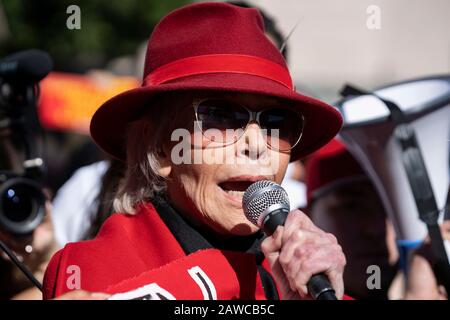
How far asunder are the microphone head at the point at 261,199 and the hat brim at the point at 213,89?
0.28 metres

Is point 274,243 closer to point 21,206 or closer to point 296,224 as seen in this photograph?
point 296,224

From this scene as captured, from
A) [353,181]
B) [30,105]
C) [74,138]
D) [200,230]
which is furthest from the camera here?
[74,138]

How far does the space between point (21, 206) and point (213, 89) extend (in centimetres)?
118

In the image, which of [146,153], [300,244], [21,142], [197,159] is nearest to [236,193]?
[197,159]

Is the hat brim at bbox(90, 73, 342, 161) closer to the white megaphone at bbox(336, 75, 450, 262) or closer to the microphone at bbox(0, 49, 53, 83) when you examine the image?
the white megaphone at bbox(336, 75, 450, 262)

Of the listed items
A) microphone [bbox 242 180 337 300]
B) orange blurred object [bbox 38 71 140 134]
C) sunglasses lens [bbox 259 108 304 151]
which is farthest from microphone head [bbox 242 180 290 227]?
orange blurred object [bbox 38 71 140 134]

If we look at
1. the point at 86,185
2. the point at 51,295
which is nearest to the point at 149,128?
the point at 51,295

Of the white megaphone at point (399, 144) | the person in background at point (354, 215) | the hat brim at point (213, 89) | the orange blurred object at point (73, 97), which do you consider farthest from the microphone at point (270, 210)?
the orange blurred object at point (73, 97)

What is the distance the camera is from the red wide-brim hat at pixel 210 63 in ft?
6.89

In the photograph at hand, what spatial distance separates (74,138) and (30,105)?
19.1ft

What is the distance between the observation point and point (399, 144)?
2.91 m

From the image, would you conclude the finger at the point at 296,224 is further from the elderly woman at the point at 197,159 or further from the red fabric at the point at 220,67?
the red fabric at the point at 220,67
